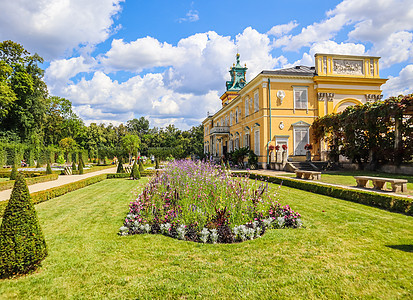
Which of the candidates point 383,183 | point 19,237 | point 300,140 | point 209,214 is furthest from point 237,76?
point 19,237

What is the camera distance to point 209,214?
17.8 feet

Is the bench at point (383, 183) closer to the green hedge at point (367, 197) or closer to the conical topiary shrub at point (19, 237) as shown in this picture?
the green hedge at point (367, 197)

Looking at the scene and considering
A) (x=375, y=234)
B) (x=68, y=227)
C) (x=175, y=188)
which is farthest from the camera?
(x=175, y=188)

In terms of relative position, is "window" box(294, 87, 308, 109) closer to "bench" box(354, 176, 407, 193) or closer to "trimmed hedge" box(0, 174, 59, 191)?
"bench" box(354, 176, 407, 193)

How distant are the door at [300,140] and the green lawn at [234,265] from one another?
1574 cm

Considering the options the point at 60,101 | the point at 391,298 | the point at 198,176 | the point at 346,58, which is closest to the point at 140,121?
the point at 60,101

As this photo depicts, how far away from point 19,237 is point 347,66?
2502 cm

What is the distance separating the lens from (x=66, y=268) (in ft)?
12.4

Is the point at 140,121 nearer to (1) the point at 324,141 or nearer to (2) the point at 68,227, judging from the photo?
(1) the point at 324,141

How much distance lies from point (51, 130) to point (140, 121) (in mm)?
33226

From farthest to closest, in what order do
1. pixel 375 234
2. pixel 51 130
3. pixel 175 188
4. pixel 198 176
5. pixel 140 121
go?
pixel 140 121, pixel 51 130, pixel 198 176, pixel 175 188, pixel 375 234

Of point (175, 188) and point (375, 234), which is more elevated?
point (175, 188)

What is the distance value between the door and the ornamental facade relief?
601 centimetres

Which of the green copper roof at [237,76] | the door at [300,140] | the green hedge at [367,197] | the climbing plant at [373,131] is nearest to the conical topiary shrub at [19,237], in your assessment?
the green hedge at [367,197]
